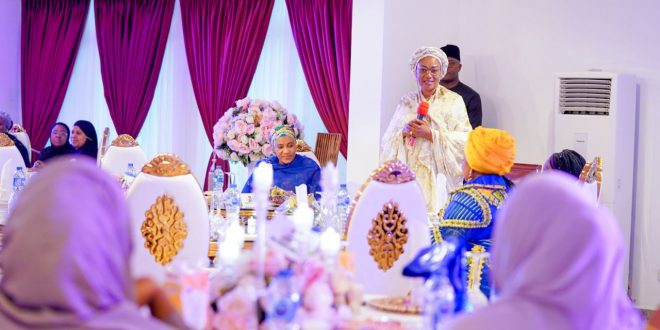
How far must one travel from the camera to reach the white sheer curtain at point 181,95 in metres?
9.26

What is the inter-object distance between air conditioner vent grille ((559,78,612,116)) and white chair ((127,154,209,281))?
4.14m

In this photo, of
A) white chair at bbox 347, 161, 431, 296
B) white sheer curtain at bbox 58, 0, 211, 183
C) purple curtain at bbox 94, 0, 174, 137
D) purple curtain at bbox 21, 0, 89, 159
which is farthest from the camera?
purple curtain at bbox 21, 0, 89, 159

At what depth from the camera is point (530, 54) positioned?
7.73 metres

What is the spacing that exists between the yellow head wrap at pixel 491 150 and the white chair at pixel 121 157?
13.2ft

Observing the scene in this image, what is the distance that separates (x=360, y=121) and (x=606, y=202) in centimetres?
199

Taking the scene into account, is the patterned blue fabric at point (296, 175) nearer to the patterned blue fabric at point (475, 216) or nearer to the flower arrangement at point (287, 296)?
the patterned blue fabric at point (475, 216)

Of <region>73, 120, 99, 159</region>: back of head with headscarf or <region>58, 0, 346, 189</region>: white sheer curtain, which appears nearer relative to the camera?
<region>73, 120, 99, 159</region>: back of head with headscarf

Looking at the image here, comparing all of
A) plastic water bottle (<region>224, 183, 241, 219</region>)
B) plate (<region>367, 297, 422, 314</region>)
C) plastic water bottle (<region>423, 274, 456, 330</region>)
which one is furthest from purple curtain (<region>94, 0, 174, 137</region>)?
plastic water bottle (<region>423, 274, 456, 330</region>)

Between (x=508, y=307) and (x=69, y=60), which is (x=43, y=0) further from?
Answer: (x=508, y=307)

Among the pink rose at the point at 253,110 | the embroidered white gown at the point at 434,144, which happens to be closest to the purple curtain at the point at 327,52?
the pink rose at the point at 253,110

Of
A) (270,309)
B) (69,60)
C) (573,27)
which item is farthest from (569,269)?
(69,60)

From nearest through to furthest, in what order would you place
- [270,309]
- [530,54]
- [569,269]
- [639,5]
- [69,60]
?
[569,269], [270,309], [639,5], [530,54], [69,60]

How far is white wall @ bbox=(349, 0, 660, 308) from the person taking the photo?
7262mm

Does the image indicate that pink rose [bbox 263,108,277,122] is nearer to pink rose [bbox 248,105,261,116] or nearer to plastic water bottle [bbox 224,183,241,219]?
pink rose [bbox 248,105,261,116]
